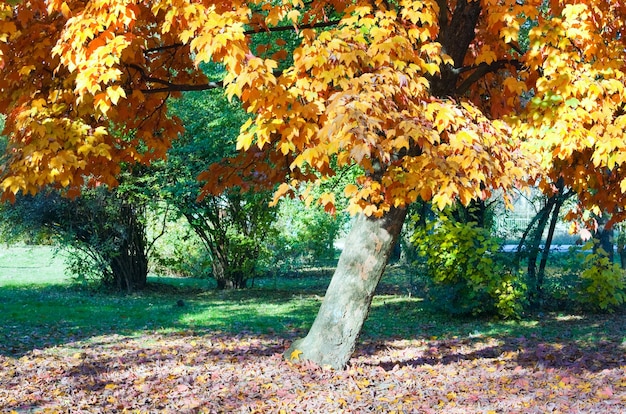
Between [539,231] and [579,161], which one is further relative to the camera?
[539,231]

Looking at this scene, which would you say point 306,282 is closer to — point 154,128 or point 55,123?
point 154,128

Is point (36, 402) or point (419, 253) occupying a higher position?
point (419, 253)

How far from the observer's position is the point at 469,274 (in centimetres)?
1057

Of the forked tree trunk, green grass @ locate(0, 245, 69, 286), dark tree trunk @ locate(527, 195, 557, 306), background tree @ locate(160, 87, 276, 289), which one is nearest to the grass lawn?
the forked tree trunk

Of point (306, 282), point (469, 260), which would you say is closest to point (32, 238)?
point (306, 282)

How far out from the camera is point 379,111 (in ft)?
14.7

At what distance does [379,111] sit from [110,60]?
6.32 ft

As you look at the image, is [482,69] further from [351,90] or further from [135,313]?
[135,313]

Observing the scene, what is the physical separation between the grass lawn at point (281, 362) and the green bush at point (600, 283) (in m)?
0.34

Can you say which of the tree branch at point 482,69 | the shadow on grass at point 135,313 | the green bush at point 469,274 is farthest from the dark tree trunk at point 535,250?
the tree branch at point 482,69

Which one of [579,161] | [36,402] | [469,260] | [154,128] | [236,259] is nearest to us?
[36,402]

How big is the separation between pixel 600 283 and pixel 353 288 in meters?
6.92

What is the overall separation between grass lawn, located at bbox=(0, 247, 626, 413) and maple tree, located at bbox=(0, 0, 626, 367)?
777 mm

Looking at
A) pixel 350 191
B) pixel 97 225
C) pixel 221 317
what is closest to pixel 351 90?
pixel 350 191
